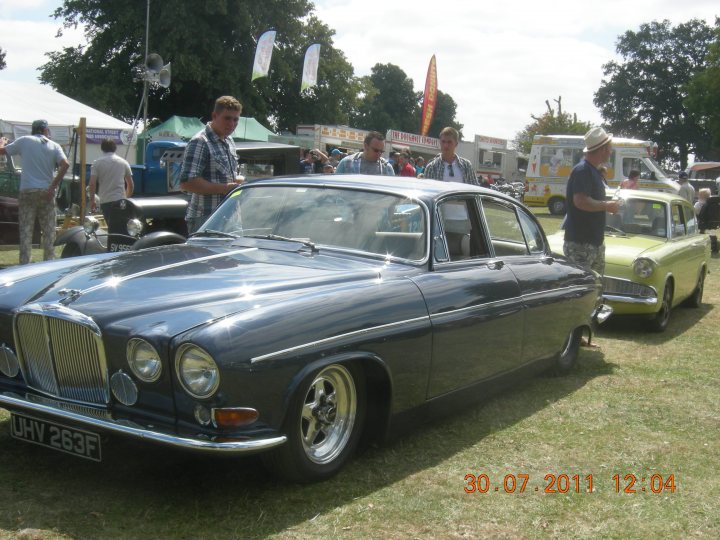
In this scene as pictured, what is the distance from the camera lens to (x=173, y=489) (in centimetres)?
347

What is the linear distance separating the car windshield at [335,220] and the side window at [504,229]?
2.68ft

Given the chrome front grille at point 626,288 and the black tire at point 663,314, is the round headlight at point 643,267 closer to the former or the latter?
the chrome front grille at point 626,288

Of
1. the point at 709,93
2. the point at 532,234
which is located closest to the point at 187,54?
the point at 532,234

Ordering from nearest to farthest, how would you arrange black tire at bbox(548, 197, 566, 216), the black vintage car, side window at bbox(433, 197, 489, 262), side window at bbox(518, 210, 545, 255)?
side window at bbox(433, 197, 489, 262) < the black vintage car < side window at bbox(518, 210, 545, 255) < black tire at bbox(548, 197, 566, 216)

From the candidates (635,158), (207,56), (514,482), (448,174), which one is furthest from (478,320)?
(207,56)

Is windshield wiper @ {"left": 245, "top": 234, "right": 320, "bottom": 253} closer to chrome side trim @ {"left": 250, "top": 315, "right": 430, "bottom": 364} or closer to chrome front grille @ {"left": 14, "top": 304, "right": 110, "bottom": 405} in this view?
chrome side trim @ {"left": 250, "top": 315, "right": 430, "bottom": 364}

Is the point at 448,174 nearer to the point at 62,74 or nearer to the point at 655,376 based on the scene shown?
the point at 655,376

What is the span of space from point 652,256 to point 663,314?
2.07ft

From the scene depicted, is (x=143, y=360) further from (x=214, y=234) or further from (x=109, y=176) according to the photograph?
(x=109, y=176)

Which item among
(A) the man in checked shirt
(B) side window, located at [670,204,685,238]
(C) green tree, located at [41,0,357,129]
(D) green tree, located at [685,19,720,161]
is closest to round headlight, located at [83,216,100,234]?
(A) the man in checked shirt

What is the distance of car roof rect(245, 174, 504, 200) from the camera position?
182 inches

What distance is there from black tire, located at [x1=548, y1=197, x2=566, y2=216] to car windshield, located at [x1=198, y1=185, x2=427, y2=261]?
24.5 meters

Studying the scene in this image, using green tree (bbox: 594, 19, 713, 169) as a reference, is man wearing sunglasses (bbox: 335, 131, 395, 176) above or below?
below
